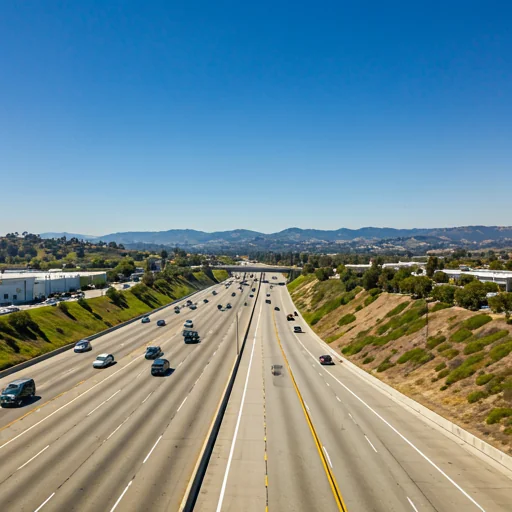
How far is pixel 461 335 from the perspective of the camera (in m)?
46.1

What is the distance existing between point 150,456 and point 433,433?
786 inches

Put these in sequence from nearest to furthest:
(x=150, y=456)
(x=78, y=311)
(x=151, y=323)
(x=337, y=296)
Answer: (x=150, y=456) → (x=78, y=311) → (x=151, y=323) → (x=337, y=296)

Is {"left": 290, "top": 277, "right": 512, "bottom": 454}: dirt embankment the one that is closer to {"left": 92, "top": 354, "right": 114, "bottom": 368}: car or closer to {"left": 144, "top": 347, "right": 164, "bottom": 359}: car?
{"left": 144, "top": 347, "right": 164, "bottom": 359}: car

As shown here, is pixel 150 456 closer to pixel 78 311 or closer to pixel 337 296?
pixel 78 311

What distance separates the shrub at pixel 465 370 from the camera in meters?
38.4

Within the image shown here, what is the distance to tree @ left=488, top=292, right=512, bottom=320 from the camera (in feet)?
152

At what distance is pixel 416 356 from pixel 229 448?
27106 mm

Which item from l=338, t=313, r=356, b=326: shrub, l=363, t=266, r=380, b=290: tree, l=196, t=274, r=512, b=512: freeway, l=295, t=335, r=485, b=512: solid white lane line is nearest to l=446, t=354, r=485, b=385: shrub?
l=196, t=274, r=512, b=512: freeway

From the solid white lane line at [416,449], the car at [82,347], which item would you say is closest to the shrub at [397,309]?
the solid white lane line at [416,449]

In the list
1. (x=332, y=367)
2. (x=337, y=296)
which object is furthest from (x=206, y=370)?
(x=337, y=296)

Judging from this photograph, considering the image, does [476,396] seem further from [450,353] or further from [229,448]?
[229,448]

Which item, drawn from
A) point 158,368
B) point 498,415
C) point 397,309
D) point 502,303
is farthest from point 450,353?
point 158,368

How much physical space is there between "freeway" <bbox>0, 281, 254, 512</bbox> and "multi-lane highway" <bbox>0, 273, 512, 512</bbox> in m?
0.10

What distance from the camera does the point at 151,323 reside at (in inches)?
3398
